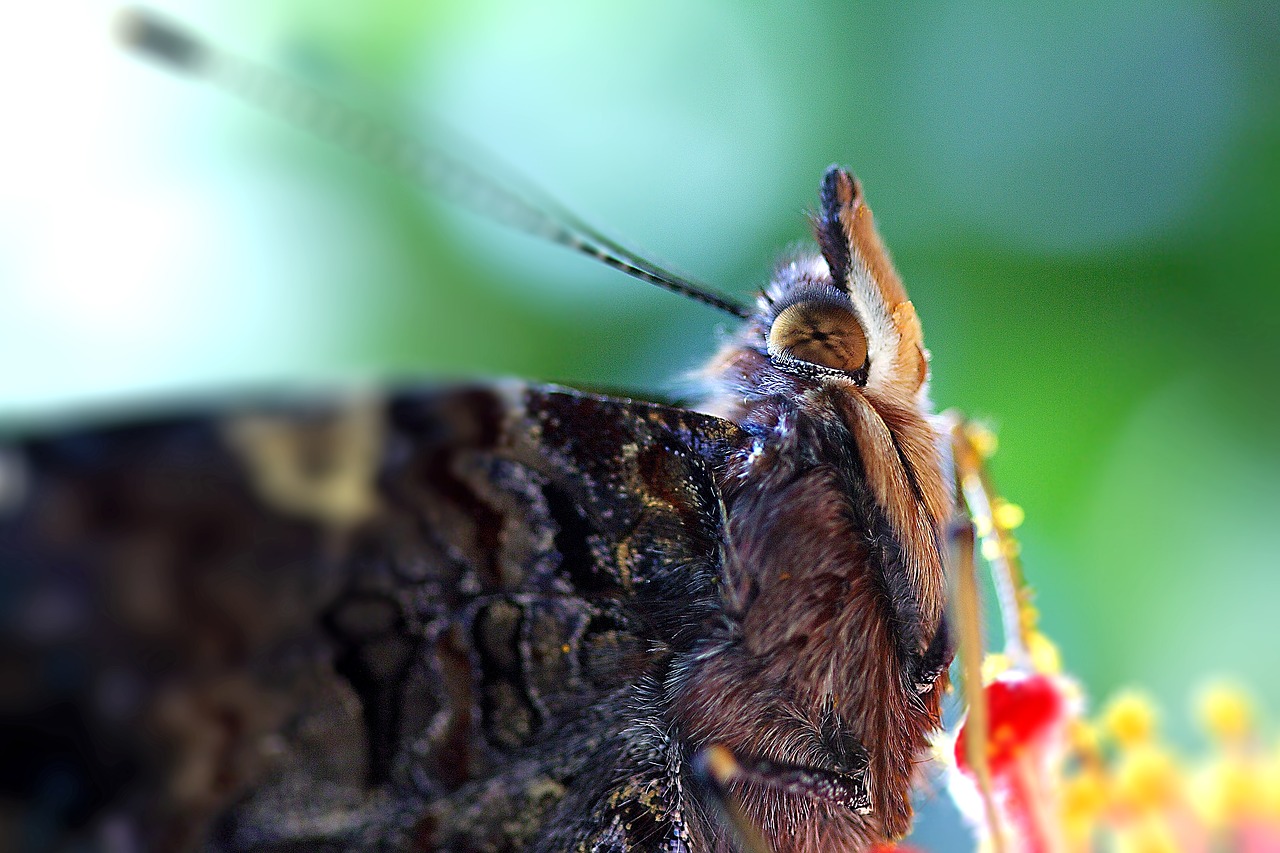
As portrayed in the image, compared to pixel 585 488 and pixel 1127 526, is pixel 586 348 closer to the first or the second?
pixel 1127 526

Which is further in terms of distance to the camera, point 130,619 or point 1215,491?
point 1215,491

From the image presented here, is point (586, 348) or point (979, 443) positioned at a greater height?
point (586, 348)

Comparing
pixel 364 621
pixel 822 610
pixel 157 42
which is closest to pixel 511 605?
pixel 364 621

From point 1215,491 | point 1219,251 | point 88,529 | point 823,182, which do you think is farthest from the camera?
point 1219,251

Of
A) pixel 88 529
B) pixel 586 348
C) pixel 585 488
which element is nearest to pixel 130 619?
pixel 88 529

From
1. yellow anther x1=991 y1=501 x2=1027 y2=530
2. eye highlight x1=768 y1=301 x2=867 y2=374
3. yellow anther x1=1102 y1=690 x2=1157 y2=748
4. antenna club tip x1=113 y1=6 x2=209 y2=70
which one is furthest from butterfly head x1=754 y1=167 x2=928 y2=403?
antenna club tip x1=113 y1=6 x2=209 y2=70

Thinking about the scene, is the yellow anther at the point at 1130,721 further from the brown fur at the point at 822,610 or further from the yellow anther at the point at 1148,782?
the brown fur at the point at 822,610

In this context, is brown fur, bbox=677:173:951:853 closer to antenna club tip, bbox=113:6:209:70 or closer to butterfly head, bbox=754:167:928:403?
butterfly head, bbox=754:167:928:403
